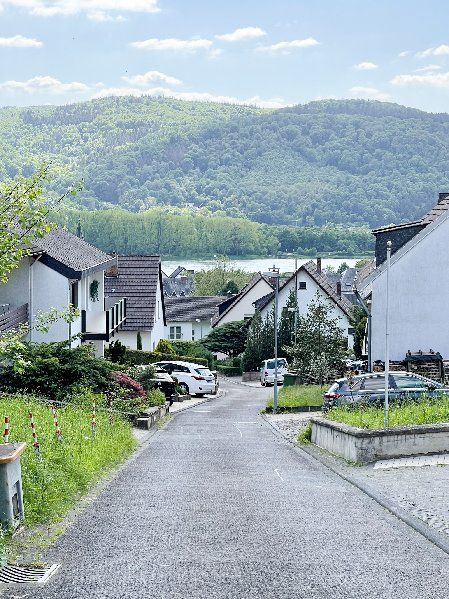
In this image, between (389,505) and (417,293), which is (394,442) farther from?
(417,293)

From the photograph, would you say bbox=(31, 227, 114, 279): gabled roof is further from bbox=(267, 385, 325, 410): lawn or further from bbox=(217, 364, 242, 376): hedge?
bbox=(217, 364, 242, 376): hedge

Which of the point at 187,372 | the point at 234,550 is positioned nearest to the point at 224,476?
the point at 234,550

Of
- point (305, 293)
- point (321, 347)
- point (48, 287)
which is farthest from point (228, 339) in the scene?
point (48, 287)

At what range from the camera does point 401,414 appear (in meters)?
21.5

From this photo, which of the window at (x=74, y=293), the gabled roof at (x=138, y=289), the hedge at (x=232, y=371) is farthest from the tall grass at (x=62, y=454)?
the hedge at (x=232, y=371)

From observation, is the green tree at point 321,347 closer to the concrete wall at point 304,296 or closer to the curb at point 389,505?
the curb at point 389,505

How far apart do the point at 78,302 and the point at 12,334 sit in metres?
27.4

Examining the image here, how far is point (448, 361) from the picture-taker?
39.3 m

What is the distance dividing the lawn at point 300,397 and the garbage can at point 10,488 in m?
28.8

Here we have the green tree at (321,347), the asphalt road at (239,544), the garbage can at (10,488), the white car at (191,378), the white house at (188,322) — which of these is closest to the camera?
the asphalt road at (239,544)

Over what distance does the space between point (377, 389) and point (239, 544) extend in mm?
17033

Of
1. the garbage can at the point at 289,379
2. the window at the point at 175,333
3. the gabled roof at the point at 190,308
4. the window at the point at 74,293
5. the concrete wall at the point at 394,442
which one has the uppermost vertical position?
the window at the point at 74,293

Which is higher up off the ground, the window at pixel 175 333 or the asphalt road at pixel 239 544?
the asphalt road at pixel 239 544

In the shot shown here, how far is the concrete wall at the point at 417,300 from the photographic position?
39125 mm
